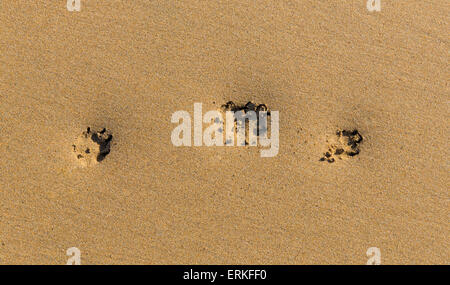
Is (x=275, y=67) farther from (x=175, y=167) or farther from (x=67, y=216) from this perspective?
(x=67, y=216)
